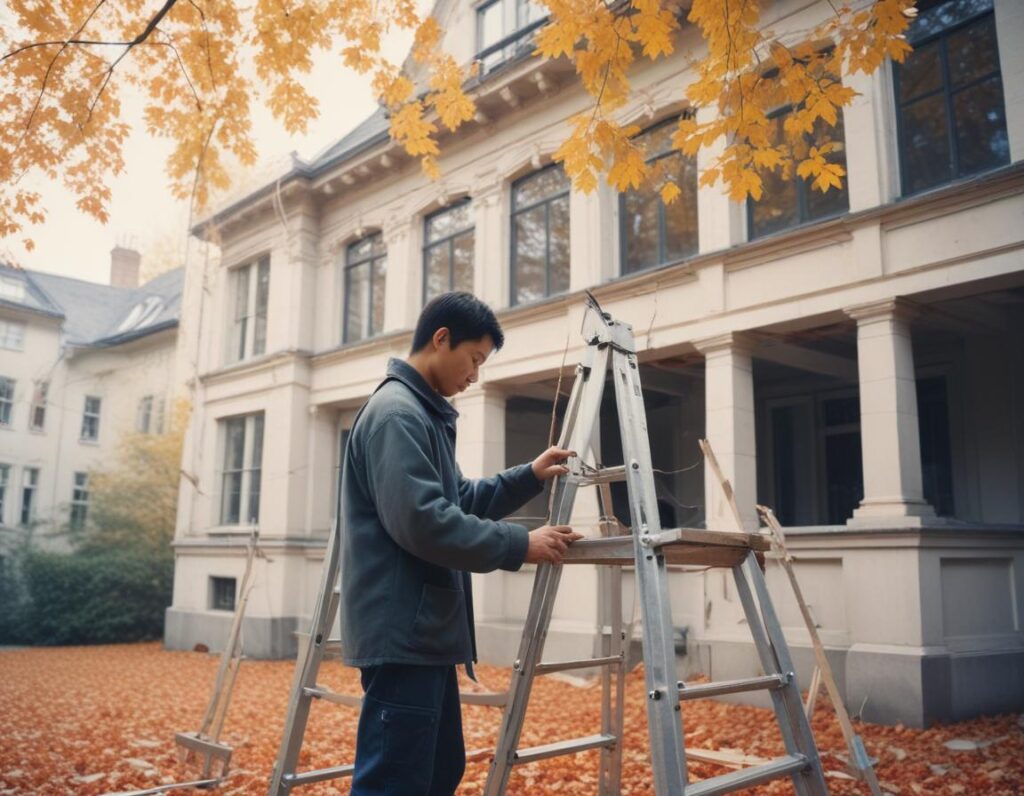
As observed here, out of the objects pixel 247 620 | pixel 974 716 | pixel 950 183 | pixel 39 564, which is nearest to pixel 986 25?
pixel 950 183

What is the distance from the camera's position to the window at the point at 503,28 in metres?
13.0

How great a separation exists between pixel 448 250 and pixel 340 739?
27.9 feet

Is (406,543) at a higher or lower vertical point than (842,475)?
lower

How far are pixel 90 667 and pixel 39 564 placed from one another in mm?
5839

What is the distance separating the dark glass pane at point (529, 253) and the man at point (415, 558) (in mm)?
9284

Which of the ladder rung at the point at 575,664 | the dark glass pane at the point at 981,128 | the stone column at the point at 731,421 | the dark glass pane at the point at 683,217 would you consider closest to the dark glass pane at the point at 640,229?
the dark glass pane at the point at 683,217

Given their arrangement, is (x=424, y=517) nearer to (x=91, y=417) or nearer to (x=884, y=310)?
(x=884, y=310)

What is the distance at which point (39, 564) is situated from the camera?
18.6 meters

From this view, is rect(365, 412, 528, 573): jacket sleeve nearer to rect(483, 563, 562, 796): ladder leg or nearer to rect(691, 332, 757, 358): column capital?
rect(483, 563, 562, 796): ladder leg

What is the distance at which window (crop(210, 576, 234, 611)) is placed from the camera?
16.2m

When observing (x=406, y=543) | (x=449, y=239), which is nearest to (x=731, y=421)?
(x=449, y=239)

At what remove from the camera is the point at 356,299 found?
15555mm

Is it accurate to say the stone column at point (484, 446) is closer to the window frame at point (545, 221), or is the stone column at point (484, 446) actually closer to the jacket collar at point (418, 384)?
the window frame at point (545, 221)

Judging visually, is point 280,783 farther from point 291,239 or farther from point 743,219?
point 291,239
